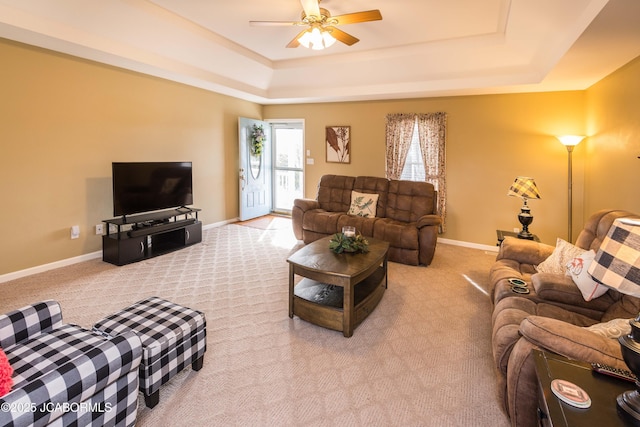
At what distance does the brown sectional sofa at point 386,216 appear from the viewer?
451cm

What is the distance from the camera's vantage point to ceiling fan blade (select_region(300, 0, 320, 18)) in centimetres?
297

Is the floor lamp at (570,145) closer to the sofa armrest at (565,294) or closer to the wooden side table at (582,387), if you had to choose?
the sofa armrest at (565,294)

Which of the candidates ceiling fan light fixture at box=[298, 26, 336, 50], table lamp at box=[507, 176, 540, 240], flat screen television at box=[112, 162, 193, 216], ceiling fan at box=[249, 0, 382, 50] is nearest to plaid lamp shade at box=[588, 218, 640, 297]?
ceiling fan at box=[249, 0, 382, 50]

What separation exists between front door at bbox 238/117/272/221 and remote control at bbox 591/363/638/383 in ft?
20.7

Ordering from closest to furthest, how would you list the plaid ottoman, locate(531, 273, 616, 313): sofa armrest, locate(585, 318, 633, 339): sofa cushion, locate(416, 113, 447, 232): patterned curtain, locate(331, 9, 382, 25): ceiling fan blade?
locate(585, 318, 633, 339): sofa cushion, the plaid ottoman, locate(531, 273, 616, 313): sofa armrest, locate(331, 9, 382, 25): ceiling fan blade, locate(416, 113, 447, 232): patterned curtain

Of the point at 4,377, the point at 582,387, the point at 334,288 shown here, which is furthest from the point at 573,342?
the point at 4,377

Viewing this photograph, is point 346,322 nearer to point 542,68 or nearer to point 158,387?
point 158,387

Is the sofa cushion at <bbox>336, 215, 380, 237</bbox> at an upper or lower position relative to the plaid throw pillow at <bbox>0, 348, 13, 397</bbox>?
upper

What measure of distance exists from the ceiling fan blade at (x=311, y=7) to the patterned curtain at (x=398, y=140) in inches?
124

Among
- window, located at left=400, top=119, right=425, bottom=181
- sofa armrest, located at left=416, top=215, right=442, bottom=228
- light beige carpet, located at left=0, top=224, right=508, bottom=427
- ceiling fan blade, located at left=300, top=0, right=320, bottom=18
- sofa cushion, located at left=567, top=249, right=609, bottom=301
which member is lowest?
light beige carpet, located at left=0, top=224, right=508, bottom=427

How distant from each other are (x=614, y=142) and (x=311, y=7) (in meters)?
3.55

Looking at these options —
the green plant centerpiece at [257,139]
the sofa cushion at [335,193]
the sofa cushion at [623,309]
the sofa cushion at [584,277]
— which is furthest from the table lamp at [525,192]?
the green plant centerpiece at [257,139]

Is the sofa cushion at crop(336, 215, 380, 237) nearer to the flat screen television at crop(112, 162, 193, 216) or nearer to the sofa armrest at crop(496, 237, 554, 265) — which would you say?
the sofa armrest at crop(496, 237, 554, 265)

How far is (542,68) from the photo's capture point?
410cm
